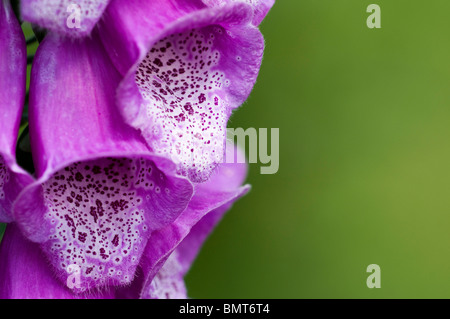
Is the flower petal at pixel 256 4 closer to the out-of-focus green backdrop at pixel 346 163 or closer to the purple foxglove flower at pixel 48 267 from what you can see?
the purple foxglove flower at pixel 48 267

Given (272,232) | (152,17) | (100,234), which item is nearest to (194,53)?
(152,17)

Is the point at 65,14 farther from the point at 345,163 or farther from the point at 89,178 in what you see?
the point at 345,163

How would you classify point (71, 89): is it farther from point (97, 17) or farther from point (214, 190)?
point (214, 190)

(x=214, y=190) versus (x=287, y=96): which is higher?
(x=214, y=190)

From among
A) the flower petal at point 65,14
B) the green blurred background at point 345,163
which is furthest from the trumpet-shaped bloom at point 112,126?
the green blurred background at point 345,163

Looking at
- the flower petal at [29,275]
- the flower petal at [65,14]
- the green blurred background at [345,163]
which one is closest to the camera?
the flower petal at [65,14]
